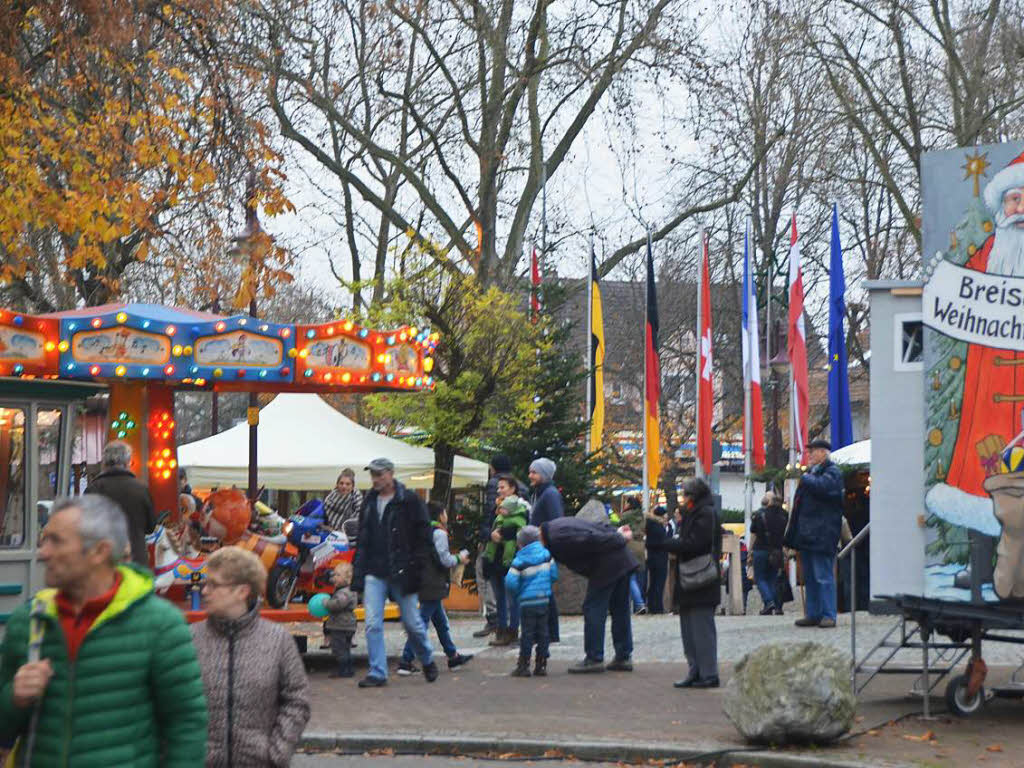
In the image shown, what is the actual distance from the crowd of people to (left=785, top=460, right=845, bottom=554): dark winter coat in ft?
0.07

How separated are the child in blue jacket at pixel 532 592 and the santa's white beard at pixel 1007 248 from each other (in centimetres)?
495

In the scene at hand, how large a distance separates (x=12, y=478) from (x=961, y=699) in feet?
26.4

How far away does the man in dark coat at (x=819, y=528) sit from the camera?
1641 cm

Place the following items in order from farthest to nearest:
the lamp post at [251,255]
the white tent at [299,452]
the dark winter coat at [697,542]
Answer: the white tent at [299,452]
the lamp post at [251,255]
the dark winter coat at [697,542]

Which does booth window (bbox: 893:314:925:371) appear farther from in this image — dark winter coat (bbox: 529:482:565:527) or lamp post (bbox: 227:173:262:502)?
lamp post (bbox: 227:173:262:502)

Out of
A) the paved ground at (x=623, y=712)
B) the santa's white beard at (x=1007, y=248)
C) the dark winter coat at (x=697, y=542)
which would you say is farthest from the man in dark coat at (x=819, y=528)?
the santa's white beard at (x=1007, y=248)

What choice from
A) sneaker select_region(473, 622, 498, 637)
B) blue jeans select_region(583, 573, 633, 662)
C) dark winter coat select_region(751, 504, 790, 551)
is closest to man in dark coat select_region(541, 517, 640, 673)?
blue jeans select_region(583, 573, 633, 662)

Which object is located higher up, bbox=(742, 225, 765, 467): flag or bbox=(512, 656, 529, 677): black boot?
bbox=(742, 225, 765, 467): flag

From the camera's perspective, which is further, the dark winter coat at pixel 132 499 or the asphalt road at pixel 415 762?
the dark winter coat at pixel 132 499

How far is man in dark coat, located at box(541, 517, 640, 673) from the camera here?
14.1 m

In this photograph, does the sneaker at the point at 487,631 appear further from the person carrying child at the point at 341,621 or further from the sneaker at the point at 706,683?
the sneaker at the point at 706,683

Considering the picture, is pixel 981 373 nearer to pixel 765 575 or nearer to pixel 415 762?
pixel 415 762

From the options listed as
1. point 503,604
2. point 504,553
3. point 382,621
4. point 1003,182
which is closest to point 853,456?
point 503,604

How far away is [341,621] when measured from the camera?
1497cm
